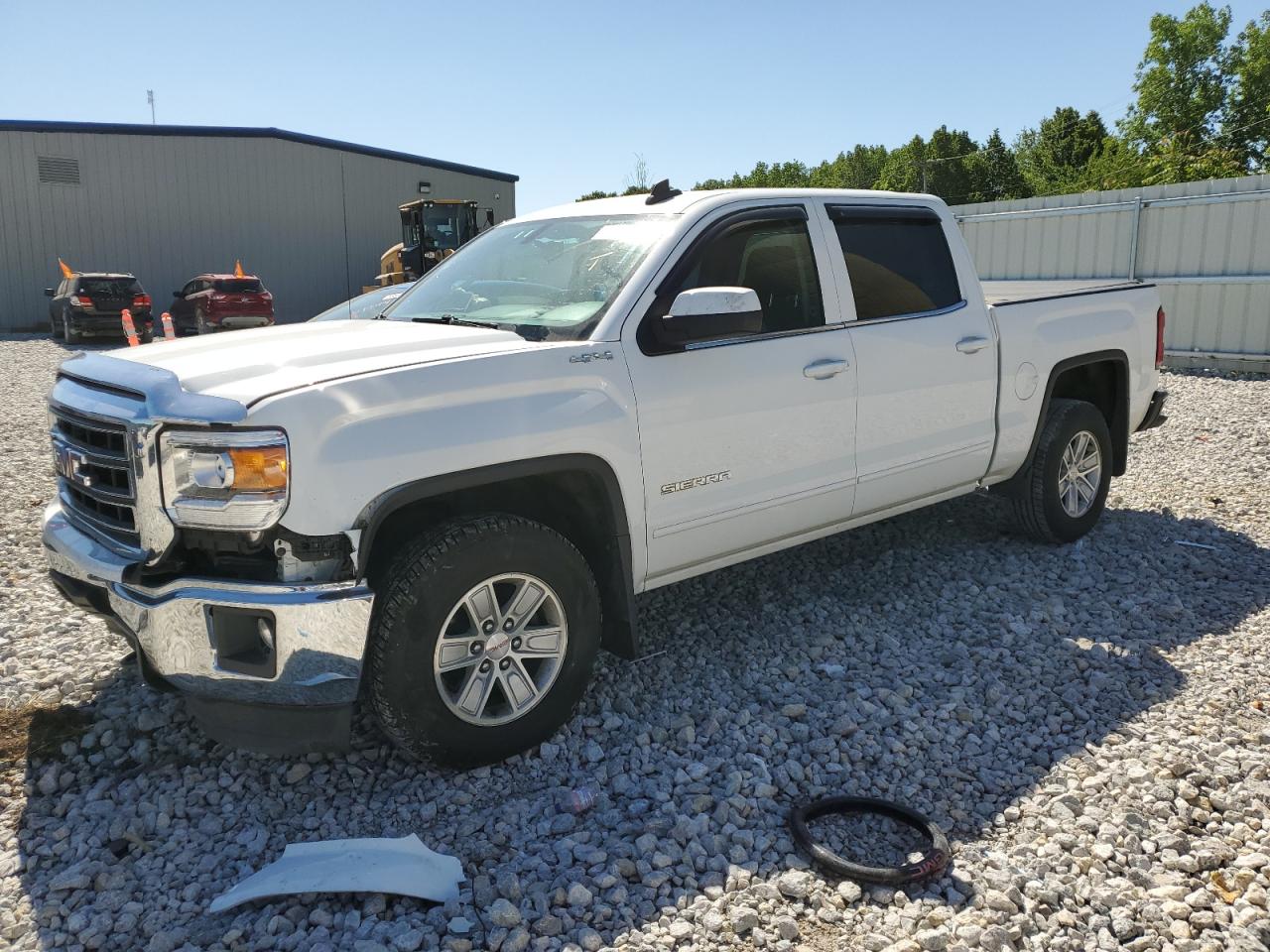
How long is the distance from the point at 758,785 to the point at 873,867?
53cm

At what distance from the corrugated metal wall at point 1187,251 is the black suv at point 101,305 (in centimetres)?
1750

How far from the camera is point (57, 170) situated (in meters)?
27.6

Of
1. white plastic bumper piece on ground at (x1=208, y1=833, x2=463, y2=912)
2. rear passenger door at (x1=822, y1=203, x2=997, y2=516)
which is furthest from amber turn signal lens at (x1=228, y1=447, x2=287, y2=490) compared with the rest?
rear passenger door at (x1=822, y1=203, x2=997, y2=516)

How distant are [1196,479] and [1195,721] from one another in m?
4.54

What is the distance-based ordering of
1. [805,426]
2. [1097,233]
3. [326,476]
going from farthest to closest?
[1097,233], [805,426], [326,476]

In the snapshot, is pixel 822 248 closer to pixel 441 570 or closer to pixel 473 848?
pixel 441 570

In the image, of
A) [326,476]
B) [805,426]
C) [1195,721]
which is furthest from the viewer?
[805,426]

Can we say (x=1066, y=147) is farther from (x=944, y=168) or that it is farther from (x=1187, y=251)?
(x=1187, y=251)

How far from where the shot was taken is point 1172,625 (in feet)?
16.0

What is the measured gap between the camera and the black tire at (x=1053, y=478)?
5785 mm

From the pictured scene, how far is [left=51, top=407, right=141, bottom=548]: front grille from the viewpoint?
3312 millimetres

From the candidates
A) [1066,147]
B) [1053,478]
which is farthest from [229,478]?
[1066,147]

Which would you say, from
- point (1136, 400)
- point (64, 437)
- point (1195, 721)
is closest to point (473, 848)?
point (64, 437)

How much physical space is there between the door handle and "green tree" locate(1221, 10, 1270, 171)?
76631 mm
